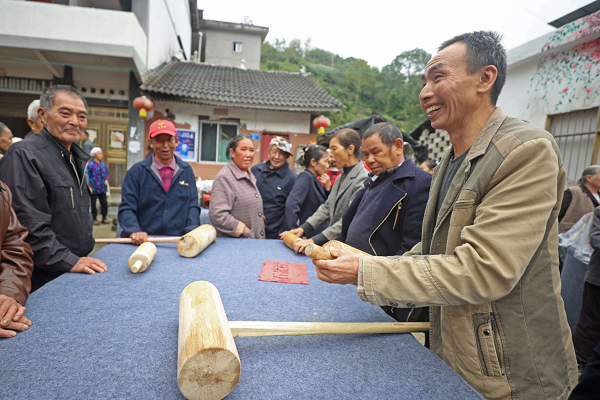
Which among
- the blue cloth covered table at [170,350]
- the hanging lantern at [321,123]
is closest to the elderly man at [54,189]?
the blue cloth covered table at [170,350]

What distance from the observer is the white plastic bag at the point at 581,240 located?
117 inches

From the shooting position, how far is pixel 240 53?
1866cm

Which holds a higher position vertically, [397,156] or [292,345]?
[397,156]

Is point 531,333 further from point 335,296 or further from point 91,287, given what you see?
point 91,287

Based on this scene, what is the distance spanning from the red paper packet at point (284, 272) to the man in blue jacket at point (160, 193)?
105cm

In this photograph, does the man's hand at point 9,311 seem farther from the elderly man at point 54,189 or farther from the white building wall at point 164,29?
the white building wall at point 164,29

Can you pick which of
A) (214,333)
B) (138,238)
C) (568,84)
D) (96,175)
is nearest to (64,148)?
(138,238)

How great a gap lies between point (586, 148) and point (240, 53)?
680 inches

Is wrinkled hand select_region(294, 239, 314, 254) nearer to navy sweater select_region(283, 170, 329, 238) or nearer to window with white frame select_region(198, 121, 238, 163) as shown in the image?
navy sweater select_region(283, 170, 329, 238)

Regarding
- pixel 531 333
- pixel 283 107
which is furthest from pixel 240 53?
pixel 531 333

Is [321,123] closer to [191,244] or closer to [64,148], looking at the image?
[191,244]

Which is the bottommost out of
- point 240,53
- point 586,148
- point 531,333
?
point 531,333

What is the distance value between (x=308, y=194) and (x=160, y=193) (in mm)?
1434

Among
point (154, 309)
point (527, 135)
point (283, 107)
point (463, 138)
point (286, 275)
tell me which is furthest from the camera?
point (283, 107)
